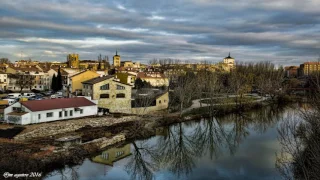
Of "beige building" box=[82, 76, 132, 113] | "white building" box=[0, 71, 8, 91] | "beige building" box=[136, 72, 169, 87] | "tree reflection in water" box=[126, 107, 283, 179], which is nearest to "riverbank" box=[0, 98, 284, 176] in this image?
"tree reflection in water" box=[126, 107, 283, 179]

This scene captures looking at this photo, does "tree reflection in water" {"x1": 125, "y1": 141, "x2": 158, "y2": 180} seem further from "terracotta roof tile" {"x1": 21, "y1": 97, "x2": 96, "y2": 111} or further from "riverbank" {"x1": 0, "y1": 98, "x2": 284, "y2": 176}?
"terracotta roof tile" {"x1": 21, "y1": 97, "x2": 96, "y2": 111}

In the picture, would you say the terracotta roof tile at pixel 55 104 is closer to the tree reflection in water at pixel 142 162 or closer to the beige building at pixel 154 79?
the tree reflection in water at pixel 142 162

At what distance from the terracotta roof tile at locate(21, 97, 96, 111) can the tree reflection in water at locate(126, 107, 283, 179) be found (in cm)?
361

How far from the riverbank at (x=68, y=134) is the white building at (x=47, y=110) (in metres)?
0.48

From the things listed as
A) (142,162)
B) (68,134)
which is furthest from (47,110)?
(142,162)

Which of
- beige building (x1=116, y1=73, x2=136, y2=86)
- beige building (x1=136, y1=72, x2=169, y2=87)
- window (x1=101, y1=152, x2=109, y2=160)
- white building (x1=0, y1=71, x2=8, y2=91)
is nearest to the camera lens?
window (x1=101, y1=152, x2=109, y2=160)

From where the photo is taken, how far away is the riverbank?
23.8 ft

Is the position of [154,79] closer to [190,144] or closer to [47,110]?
[47,110]

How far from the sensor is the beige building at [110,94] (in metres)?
14.8

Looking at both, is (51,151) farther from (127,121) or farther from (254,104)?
(254,104)

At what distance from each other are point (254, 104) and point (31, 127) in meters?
14.8

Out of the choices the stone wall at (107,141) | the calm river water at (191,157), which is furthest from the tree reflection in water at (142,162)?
the stone wall at (107,141)

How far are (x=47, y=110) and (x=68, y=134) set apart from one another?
1738 mm

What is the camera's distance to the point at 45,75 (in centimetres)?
2783
